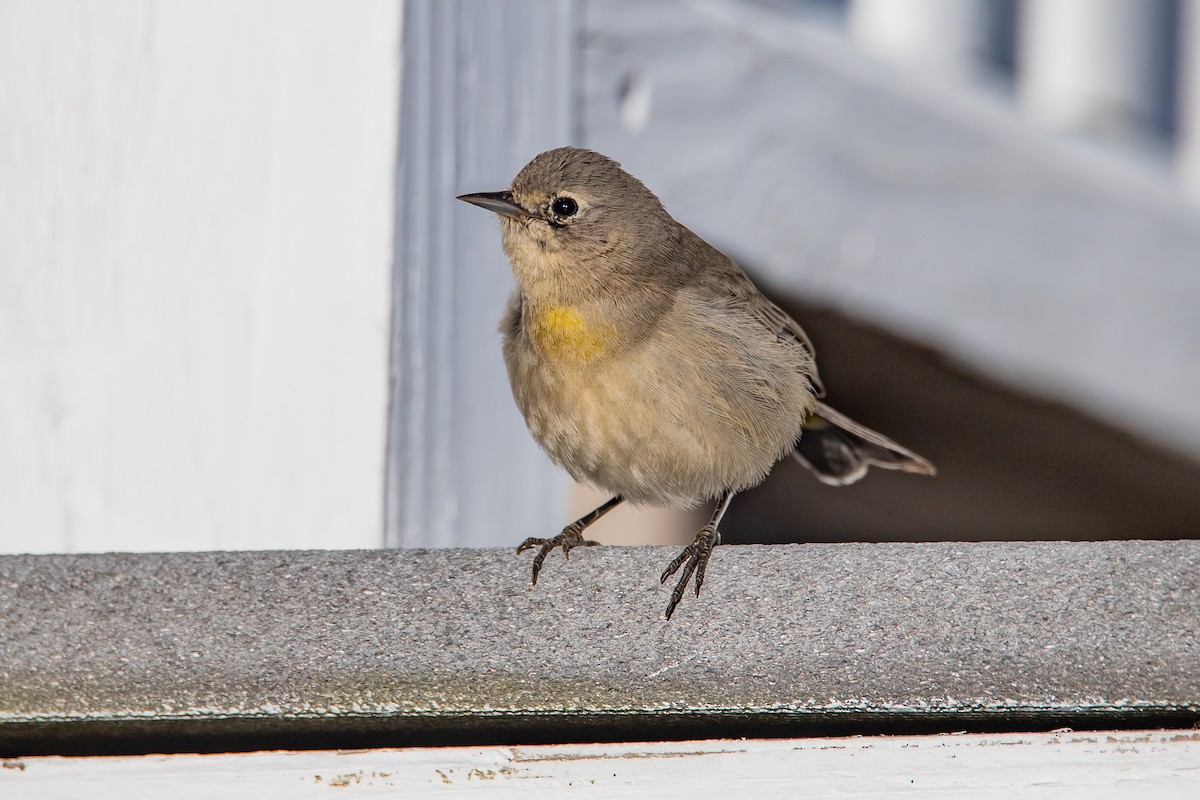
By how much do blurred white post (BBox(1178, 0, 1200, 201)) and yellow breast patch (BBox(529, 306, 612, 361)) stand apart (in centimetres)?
113

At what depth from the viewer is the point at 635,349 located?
237 centimetres

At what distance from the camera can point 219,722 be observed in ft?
5.03

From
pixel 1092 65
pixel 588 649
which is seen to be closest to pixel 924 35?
pixel 1092 65

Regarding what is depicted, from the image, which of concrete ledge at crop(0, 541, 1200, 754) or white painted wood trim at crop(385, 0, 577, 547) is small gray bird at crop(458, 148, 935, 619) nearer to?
white painted wood trim at crop(385, 0, 577, 547)

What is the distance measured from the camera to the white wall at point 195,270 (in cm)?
206

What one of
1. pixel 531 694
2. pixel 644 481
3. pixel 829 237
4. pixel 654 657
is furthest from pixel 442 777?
pixel 829 237

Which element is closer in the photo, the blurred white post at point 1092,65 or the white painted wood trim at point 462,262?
the white painted wood trim at point 462,262

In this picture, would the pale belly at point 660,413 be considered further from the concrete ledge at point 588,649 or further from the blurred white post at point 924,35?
the concrete ledge at point 588,649

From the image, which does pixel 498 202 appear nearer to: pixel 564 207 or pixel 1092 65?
pixel 564 207

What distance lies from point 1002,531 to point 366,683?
3.46 meters

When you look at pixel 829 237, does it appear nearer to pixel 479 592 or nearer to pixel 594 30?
pixel 594 30

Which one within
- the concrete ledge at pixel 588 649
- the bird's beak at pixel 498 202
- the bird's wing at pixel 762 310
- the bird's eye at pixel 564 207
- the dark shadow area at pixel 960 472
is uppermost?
the bird's beak at pixel 498 202

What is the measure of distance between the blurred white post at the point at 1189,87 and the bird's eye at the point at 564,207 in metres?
1.15

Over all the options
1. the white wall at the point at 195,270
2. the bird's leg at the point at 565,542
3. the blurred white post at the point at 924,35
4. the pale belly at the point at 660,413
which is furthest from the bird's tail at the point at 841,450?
the white wall at the point at 195,270
